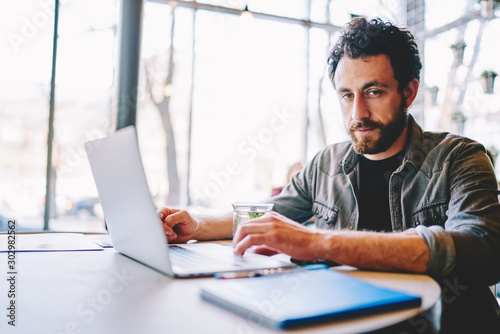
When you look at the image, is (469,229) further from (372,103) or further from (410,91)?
(410,91)

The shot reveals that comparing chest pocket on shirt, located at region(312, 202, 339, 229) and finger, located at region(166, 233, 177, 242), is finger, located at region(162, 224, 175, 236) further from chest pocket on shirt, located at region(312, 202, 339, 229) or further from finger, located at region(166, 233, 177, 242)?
chest pocket on shirt, located at region(312, 202, 339, 229)

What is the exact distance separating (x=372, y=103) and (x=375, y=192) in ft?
1.02

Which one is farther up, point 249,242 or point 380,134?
point 380,134

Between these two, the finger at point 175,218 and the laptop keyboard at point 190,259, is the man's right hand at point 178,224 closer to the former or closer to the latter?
the finger at point 175,218

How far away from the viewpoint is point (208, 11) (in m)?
5.12

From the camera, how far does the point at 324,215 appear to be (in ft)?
5.31

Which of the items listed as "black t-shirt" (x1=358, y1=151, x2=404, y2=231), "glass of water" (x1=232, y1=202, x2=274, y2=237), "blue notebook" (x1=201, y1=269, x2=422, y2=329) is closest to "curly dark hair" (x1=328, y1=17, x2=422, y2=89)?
"black t-shirt" (x1=358, y1=151, x2=404, y2=231)

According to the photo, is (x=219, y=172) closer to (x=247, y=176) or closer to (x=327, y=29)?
(x=247, y=176)

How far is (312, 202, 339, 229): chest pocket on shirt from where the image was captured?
1571 millimetres

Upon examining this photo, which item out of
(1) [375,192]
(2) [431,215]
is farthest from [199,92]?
(2) [431,215]

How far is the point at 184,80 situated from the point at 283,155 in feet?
5.18

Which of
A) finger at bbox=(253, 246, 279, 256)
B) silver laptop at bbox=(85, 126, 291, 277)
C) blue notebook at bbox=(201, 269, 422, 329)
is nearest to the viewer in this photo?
blue notebook at bbox=(201, 269, 422, 329)

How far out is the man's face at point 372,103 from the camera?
1.49m

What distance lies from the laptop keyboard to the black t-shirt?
0.66 metres
